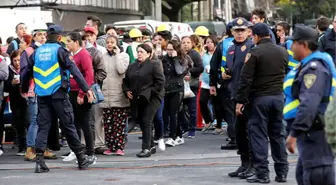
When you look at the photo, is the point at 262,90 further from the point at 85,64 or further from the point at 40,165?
the point at 40,165

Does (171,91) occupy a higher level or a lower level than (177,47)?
lower

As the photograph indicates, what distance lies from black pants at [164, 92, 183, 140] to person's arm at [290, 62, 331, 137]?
6.62 m

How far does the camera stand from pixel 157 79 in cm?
1255

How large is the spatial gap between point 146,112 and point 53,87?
2029mm

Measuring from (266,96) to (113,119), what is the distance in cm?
365

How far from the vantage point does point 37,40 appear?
40.4ft

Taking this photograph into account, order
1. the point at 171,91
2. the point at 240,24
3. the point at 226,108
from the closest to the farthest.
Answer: the point at 240,24 < the point at 171,91 < the point at 226,108

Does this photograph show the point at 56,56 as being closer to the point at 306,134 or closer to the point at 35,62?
the point at 35,62

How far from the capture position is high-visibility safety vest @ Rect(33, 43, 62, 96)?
429 inches

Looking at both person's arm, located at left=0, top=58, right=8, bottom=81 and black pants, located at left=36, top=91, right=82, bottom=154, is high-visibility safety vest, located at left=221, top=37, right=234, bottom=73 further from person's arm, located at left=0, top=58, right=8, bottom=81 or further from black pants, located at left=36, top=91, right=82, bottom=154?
person's arm, located at left=0, top=58, right=8, bottom=81

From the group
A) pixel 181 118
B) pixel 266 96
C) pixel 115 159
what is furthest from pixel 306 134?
pixel 181 118

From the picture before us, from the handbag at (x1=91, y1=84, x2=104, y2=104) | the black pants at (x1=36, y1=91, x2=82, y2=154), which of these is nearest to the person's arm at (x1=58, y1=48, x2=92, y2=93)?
the black pants at (x1=36, y1=91, x2=82, y2=154)

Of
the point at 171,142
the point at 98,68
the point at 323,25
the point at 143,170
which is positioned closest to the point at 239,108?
the point at 143,170

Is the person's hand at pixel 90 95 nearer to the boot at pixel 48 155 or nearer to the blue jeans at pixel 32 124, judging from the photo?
the blue jeans at pixel 32 124
